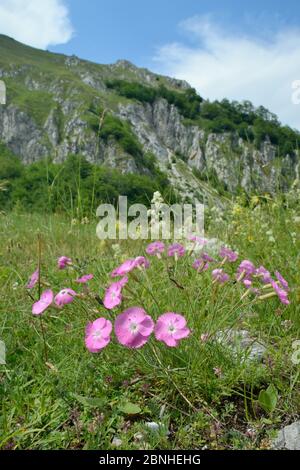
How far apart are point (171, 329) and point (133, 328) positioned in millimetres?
158

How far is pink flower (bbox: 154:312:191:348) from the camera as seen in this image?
1744mm

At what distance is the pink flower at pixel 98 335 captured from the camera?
5.78ft

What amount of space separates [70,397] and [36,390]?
0.18 m

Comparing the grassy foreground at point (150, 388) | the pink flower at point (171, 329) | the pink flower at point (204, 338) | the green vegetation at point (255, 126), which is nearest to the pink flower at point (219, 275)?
the grassy foreground at point (150, 388)

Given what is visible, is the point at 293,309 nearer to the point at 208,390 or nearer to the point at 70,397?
the point at 208,390

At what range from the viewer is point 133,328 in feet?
5.72

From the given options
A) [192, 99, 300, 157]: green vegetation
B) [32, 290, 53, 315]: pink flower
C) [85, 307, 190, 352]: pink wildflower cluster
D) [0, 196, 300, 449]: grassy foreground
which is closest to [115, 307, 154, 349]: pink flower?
[85, 307, 190, 352]: pink wildflower cluster

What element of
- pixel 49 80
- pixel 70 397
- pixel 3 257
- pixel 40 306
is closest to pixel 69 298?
pixel 40 306

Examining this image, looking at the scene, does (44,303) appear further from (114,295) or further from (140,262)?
(140,262)

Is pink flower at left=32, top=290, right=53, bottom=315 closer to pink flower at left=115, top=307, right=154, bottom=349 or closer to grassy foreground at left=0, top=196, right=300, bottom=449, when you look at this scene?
grassy foreground at left=0, top=196, right=300, bottom=449

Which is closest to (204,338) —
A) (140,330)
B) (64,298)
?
(140,330)

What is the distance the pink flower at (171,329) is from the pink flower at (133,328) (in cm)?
5

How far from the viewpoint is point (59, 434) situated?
1.76 metres

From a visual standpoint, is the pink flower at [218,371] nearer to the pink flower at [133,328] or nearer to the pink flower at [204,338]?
the pink flower at [204,338]
